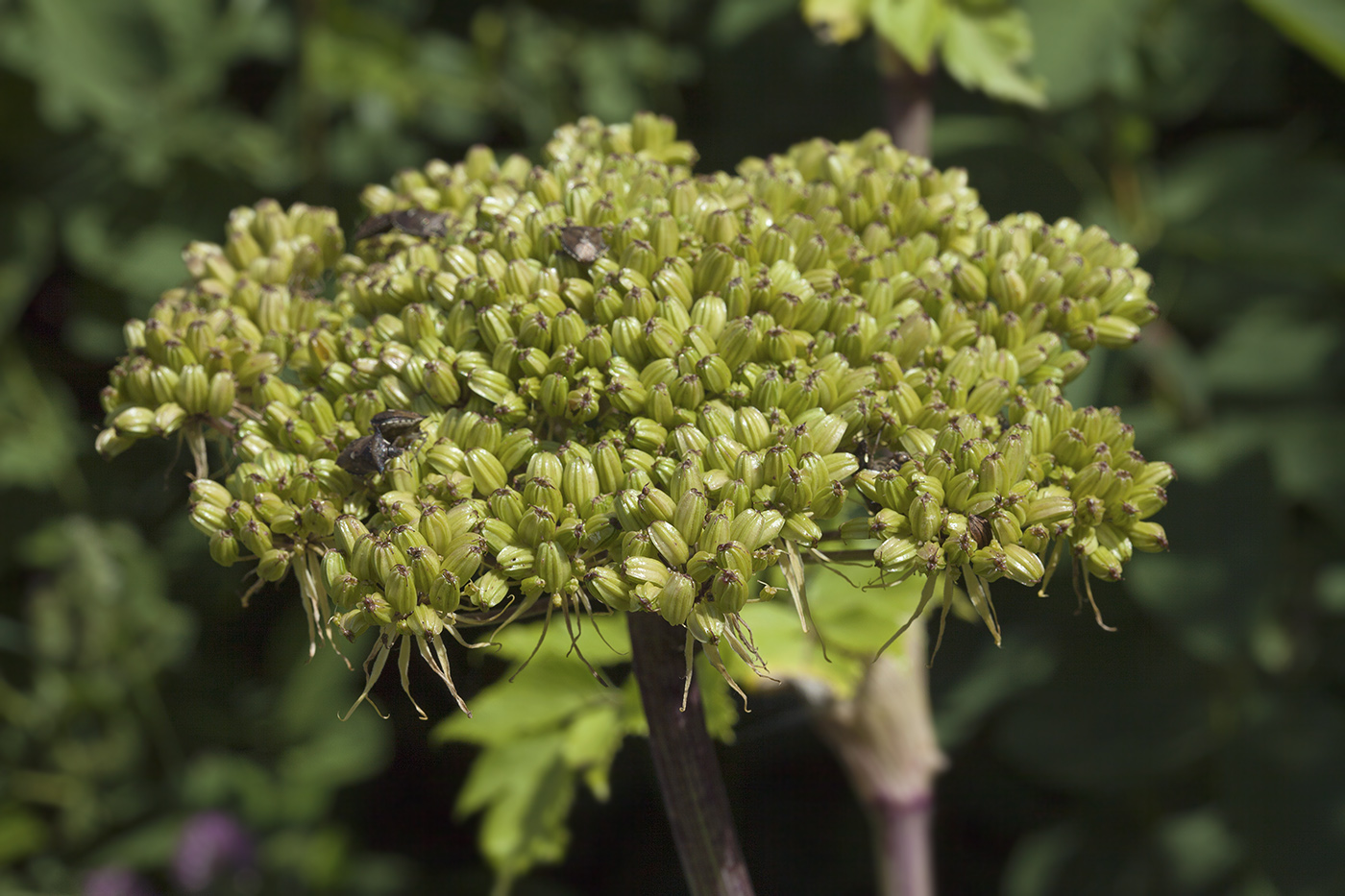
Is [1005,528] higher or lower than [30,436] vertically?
lower

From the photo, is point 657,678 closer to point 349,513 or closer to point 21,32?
point 349,513

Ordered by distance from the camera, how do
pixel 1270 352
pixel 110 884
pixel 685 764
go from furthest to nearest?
1. pixel 110 884
2. pixel 1270 352
3. pixel 685 764

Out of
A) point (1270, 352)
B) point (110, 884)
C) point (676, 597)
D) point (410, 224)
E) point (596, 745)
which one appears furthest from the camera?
point (110, 884)

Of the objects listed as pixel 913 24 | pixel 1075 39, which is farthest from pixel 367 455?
pixel 1075 39

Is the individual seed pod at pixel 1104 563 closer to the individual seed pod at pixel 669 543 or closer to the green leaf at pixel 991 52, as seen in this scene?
the individual seed pod at pixel 669 543

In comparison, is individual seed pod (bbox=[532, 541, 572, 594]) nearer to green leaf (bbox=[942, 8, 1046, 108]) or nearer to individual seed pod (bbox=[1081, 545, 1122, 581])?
individual seed pod (bbox=[1081, 545, 1122, 581])

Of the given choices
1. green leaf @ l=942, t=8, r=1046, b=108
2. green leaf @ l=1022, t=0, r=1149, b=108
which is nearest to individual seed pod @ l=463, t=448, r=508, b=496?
green leaf @ l=942, t=8, r=1046, b=108

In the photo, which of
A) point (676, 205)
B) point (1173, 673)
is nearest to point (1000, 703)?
point (1173, 673)

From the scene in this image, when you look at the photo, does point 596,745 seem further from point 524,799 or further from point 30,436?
point 30,436
